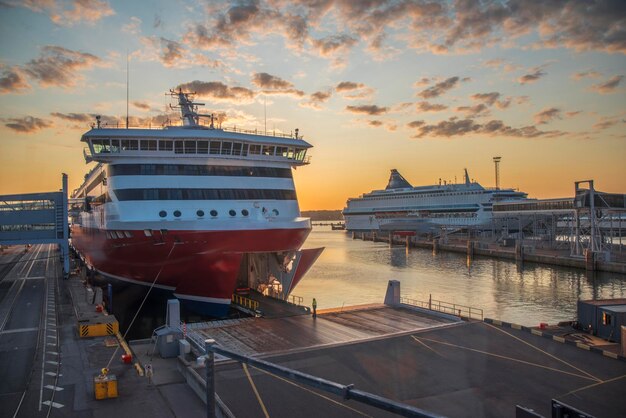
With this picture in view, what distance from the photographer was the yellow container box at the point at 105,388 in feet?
39.9

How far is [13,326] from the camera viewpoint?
1989 centimetres

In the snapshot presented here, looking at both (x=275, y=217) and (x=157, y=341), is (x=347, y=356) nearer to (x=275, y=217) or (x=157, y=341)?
(x=157, y=341)

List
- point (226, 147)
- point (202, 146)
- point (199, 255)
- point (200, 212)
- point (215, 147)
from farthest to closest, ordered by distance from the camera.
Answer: point (226, 147) < point (215, 147) < point (202, 146) < point (200, 212) < point (199, 255)

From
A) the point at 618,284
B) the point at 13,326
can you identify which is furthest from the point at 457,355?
the point at 618,284

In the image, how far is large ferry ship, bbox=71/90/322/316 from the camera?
2098 cm

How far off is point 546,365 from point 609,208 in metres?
43.5

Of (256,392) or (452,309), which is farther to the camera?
(452,309)

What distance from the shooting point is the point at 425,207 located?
118 m

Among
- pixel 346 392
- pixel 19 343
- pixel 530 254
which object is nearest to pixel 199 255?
pixel 19 343

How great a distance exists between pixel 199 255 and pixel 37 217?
2507cm

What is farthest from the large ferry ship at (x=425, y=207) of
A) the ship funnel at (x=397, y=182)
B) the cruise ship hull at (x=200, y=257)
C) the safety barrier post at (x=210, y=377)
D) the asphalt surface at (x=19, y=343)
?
the safety barrier post at (x=210, y=377)

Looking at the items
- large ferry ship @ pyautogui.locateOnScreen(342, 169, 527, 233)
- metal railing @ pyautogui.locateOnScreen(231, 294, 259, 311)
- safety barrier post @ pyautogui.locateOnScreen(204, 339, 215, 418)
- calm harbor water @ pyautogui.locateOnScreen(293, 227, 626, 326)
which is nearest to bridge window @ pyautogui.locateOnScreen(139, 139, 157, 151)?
metal railing @ pyautogui.locateOnScreen(231, 294, 259, 311)

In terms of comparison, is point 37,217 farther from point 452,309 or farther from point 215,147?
point 452,309

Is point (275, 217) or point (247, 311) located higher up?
point (275, 217)
